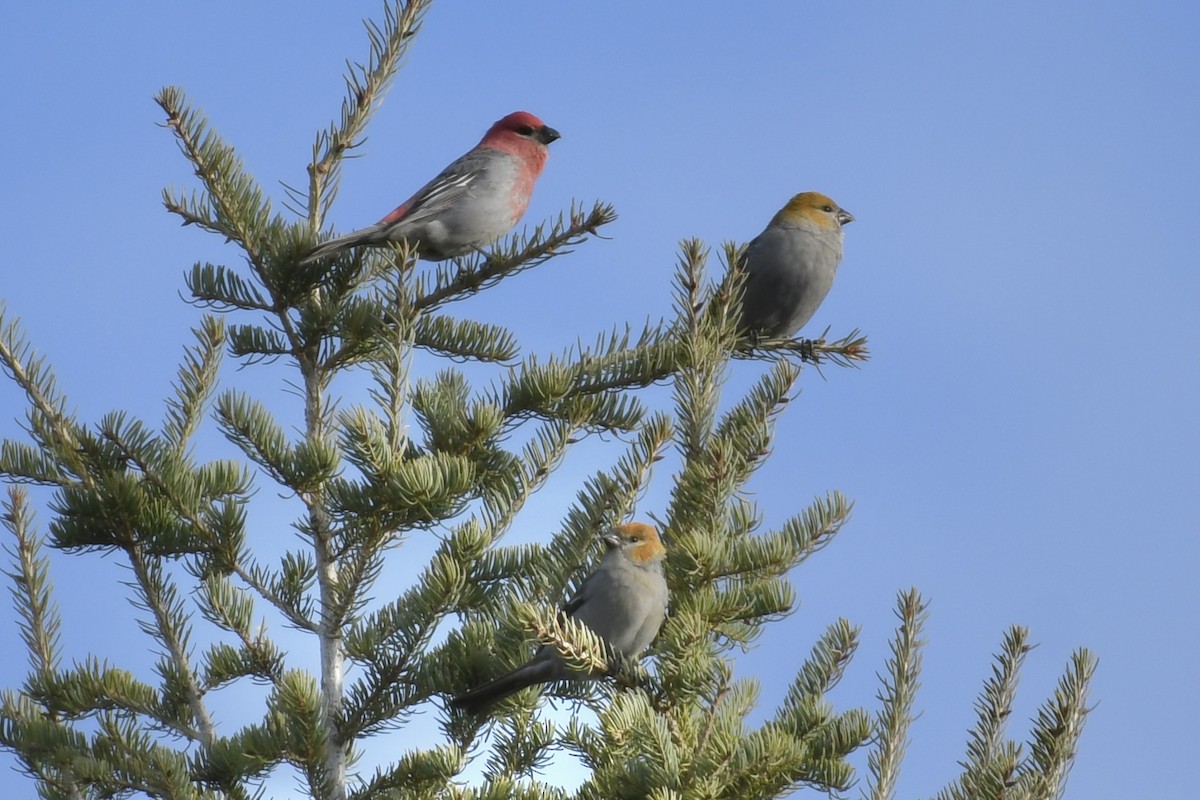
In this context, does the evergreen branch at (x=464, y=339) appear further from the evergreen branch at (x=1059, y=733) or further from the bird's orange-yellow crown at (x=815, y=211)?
the bird's orange-yellow crown at (x=815, y=211)

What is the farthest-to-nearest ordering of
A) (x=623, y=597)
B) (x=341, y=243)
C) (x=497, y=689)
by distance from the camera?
(x=623, y=597), (x=341, y=243), (x=497, y=689)

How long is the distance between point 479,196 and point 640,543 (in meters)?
2.51

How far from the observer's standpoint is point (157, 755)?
12.2ft

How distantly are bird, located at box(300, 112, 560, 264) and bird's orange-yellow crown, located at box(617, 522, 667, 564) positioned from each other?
1624mm

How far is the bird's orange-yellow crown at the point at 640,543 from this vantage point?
475 cm

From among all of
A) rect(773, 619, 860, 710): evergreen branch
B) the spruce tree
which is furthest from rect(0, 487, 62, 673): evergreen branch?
rect(773, 619, 860, 710): evergreen branch

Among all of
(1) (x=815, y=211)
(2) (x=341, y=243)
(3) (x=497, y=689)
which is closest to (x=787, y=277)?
(1) (x=815, y=211)

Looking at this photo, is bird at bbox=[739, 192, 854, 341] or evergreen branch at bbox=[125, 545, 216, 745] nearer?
evergreen branch at bbox=[125, 545, 216, 745]

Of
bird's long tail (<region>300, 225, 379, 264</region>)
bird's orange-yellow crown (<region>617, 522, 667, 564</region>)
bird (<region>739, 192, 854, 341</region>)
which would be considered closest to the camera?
bird's long tail (<region>300, 225, 379, 264</region>)

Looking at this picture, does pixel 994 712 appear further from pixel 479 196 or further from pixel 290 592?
pixel 479 196

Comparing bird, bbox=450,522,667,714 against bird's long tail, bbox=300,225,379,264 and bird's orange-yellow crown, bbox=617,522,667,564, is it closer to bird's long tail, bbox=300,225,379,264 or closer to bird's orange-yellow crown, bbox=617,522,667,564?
bird's orange-yellow crown, bbox=617,522,667,564

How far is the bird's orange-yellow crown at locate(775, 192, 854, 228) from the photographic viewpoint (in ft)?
25.9

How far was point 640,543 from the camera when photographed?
4.85 meters

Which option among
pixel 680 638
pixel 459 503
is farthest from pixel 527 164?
pixel 680 638
